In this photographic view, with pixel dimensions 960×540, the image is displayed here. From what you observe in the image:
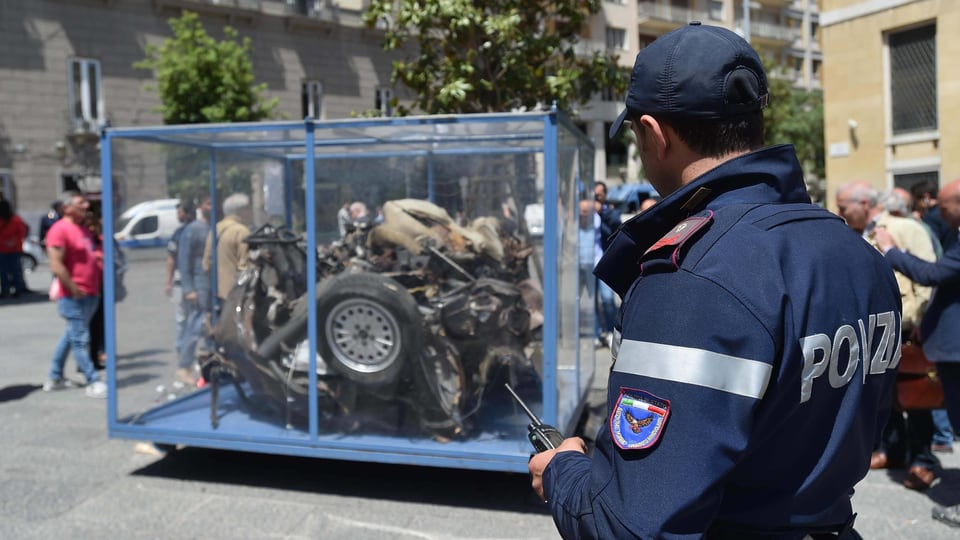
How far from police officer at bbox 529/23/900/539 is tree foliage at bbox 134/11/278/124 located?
25.5 metres

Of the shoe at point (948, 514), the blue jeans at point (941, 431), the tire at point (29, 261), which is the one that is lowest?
the shoe at point (948, 514)

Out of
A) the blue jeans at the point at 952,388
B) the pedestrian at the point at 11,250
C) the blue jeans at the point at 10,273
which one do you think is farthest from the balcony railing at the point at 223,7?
the blue jeans at the point at 952,388

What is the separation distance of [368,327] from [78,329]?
163 inches

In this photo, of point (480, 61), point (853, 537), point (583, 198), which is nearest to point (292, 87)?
point (480, 61)

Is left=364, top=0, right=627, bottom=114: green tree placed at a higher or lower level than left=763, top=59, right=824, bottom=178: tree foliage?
lower

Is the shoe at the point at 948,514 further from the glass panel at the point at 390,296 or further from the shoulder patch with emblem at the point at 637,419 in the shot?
the shoulder patch with emblem at the point at 637,419

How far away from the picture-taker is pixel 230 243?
19.6 ft

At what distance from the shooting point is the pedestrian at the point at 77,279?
7.50 m

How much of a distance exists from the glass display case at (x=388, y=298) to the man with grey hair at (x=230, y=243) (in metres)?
0.03

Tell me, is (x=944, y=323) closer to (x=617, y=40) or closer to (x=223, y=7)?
(x=617, y=40)

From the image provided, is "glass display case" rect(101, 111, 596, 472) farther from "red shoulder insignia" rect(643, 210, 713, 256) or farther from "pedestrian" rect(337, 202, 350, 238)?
"red shoulder insignia" rect(643, 210, 713, 256)

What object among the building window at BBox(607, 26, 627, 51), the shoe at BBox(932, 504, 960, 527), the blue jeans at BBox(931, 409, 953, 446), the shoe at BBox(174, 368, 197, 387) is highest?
the building window at BBox(607, 26, 627, 51)

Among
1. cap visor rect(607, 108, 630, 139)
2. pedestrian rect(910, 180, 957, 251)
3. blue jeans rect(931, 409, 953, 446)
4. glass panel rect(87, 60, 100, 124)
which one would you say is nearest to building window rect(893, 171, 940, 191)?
pedestrian rect(910, 180, 957, 251)

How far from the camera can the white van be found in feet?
19.2
